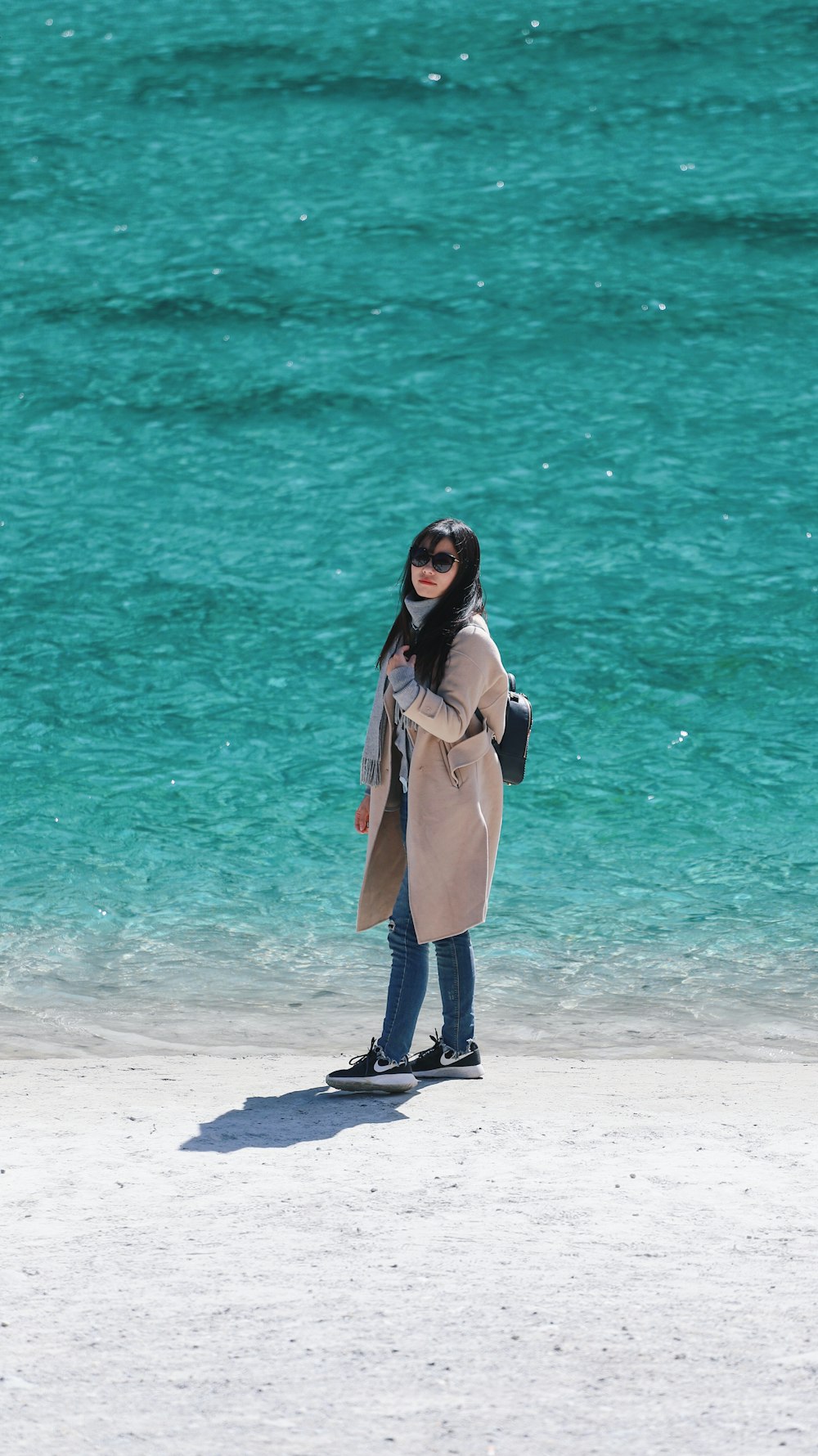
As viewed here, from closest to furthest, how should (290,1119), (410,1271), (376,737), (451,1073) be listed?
(410,1271), (290,1119), (376,737), (451,1073)

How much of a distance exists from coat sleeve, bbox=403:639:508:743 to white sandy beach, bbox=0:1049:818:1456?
1.06 meters

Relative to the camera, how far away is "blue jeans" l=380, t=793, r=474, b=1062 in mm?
4727

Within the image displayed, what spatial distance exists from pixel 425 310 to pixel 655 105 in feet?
15.5

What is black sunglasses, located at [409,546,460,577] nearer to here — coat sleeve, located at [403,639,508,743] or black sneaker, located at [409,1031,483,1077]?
coat sleeve, located at [403,639,508,743]

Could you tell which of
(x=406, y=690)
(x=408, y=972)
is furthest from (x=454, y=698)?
(x=408, y=972)

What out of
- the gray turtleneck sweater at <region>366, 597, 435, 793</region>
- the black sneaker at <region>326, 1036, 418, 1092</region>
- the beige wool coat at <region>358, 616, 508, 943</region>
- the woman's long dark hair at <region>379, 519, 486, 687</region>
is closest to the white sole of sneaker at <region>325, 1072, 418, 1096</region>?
the black sneaker at <region>326, 1036, 418, 1092</region>

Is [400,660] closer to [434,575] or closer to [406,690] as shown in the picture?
[406,690]

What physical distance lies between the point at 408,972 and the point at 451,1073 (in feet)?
1.36

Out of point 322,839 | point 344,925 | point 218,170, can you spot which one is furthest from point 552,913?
point 218,170

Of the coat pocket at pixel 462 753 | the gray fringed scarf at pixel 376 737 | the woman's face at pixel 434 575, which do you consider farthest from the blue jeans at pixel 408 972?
the woman's face at pixel 434 575

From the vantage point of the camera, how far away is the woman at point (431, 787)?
14.8 ft

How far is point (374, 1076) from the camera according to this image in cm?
470

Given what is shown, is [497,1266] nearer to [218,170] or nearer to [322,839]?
[322,839]

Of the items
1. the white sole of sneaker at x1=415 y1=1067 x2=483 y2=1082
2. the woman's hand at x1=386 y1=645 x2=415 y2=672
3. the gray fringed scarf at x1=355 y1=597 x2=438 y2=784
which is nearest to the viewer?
the woman's hand at x1=386 y1=645 x2=415 y2=672
